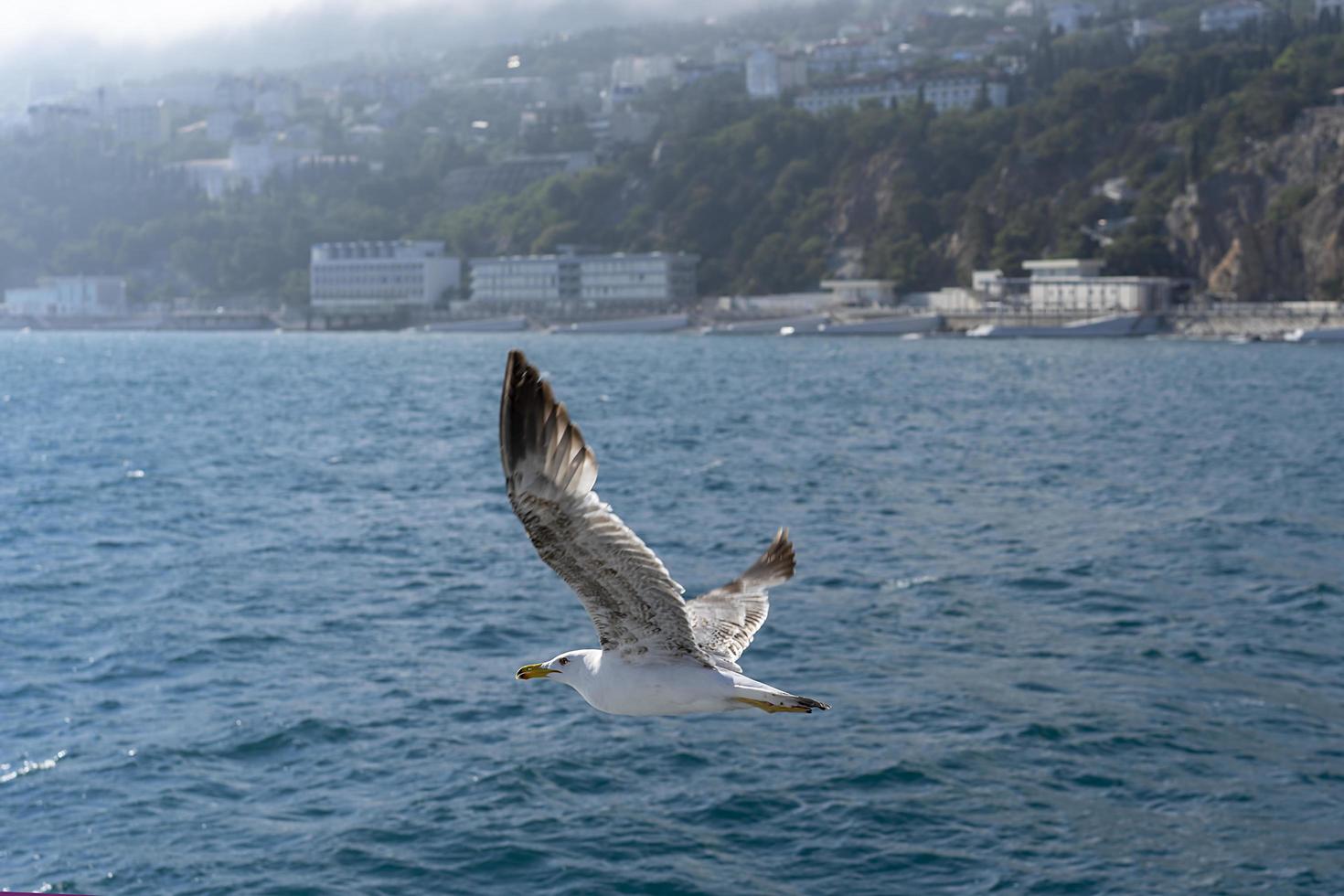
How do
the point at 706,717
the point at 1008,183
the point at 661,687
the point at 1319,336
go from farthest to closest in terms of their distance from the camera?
the point at 1008,183
the point at 1319,336
the point at 706,717
the point at 661,687

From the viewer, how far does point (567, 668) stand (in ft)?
24.1

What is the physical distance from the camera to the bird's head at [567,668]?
730cm

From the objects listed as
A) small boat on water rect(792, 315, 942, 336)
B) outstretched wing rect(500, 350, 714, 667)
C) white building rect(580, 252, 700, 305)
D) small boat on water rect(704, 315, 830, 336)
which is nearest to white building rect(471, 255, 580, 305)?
white building rect(580, 252, 700, 305)

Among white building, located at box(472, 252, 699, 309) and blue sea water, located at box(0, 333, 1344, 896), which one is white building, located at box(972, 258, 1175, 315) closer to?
white building, located at box(472, 252, 699, 309)

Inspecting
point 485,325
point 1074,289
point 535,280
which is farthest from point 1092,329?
point 485,325

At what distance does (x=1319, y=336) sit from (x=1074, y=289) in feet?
77.2

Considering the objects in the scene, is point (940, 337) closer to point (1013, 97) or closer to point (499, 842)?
point (1013, 97)

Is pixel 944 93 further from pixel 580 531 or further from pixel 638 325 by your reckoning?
pixel 580 531

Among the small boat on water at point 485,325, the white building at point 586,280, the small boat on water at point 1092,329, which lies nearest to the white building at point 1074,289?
the small boat on water at point 1092,329

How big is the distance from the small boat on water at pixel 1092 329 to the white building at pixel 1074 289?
1.44 metres

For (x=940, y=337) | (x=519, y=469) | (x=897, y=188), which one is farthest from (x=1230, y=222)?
(x=519, y=469)

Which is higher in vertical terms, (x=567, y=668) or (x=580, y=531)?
(x=580, y=531)

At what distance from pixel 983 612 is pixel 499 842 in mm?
9919

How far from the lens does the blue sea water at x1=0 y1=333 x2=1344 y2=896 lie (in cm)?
1416
